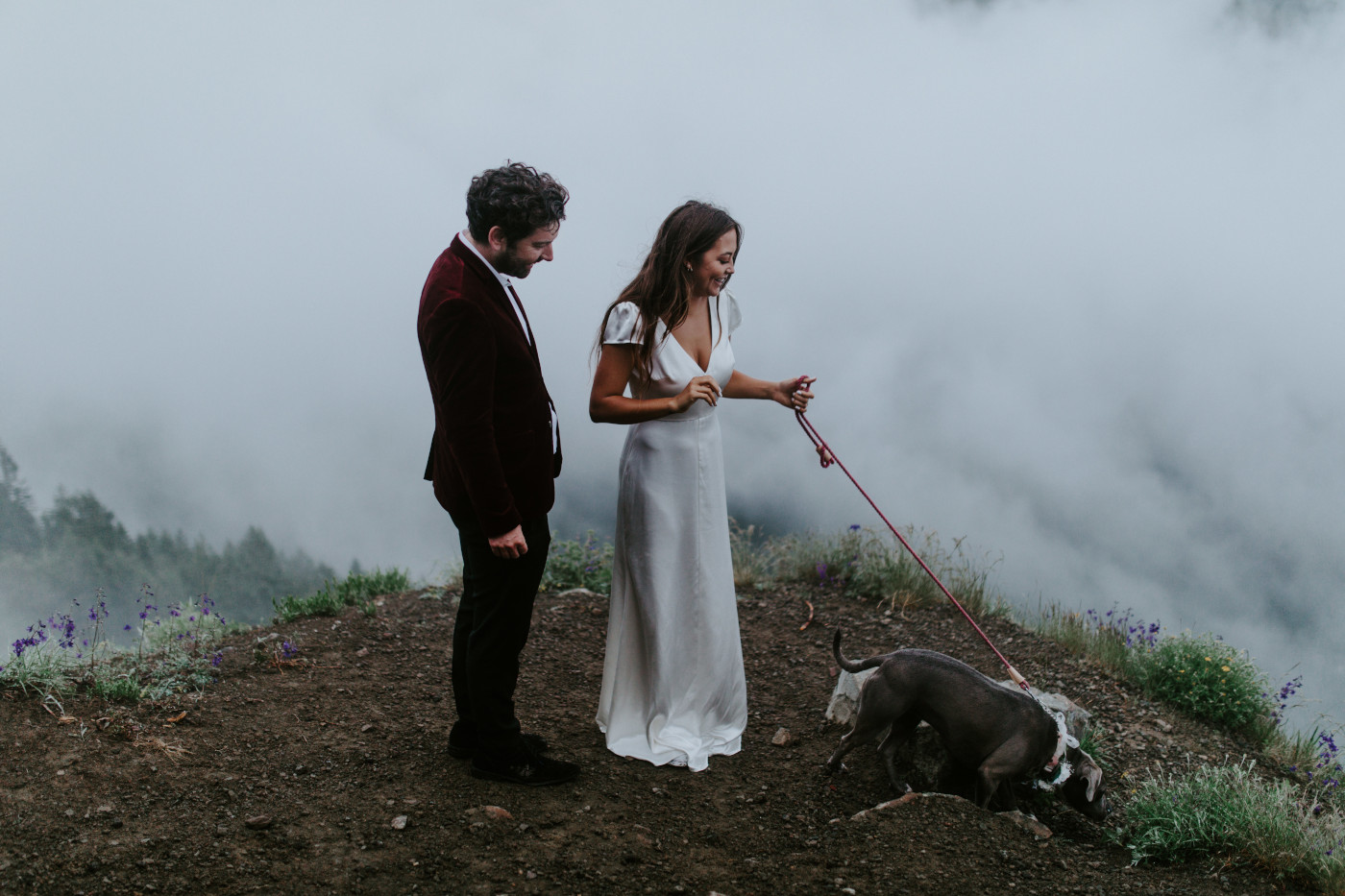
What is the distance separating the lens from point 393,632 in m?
6.01

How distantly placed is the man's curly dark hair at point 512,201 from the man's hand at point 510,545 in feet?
3.51

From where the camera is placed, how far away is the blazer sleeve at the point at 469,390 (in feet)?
10.3

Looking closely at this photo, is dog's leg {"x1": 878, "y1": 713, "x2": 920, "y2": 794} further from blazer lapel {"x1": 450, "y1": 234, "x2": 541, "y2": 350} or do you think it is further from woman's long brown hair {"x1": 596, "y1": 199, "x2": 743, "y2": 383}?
blazer lapel {"x1": 450, "y1": 234, "x2": 541, "y2": 350}

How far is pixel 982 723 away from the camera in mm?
3727

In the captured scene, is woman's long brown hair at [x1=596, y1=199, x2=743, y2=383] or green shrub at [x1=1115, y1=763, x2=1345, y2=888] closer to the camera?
green shrub at [x1=1115, y1=763, x2=1345, y2=888]

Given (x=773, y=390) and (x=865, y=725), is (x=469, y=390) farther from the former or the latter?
(x=865, y=725)

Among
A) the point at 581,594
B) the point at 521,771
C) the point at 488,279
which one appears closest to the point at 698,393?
the point at 488,279

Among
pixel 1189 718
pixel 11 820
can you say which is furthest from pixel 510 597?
pixel 1189 718

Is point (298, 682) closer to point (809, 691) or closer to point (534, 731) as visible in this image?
point (534, 731)

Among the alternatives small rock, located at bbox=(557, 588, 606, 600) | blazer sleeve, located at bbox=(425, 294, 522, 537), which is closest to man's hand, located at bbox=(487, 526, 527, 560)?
blazer sleeve, located at bbox=(425, 294, 522, 537)

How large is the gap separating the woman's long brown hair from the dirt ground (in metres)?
1.92

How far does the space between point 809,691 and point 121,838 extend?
11.6 feet

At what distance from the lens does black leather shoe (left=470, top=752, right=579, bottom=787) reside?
3781 mm

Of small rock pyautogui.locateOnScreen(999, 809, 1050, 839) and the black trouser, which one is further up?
the black trouser
